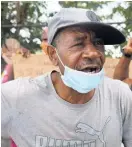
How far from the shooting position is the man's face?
1926 mm

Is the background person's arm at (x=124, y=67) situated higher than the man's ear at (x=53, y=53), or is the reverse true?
the man's ear at (x=53, y=53)

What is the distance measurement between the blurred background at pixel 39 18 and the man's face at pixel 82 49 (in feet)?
9.13

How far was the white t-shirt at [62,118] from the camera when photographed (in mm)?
1965

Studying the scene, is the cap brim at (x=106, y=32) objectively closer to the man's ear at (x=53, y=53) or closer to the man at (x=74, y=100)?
the man at (x=74, y=100)

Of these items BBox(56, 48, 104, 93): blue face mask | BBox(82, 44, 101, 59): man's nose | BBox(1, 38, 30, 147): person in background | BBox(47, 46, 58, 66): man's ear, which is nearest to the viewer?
BBox(82, 44, 101, 59): man's nose

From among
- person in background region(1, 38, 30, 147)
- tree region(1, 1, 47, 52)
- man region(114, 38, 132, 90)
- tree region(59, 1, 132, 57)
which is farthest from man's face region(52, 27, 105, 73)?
tree region(1, 1, 47, 52)

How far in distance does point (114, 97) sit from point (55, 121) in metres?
0.37

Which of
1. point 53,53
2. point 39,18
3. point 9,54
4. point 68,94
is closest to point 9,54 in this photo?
point 9,54

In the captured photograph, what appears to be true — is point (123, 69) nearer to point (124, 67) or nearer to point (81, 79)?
point (124, 67)

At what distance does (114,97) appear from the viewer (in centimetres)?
207

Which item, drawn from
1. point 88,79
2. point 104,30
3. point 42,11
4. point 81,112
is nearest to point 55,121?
point 81,112

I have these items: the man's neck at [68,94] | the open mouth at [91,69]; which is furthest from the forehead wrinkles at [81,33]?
the man's neck at [68,94]

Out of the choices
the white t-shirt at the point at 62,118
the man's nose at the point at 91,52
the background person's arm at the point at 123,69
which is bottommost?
the background person's arm at the point at 123,69

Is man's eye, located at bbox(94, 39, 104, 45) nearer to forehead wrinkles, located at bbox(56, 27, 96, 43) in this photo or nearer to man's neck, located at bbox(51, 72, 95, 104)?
forehead wrinkles, located at bbox(56, 27, 96, 43)
